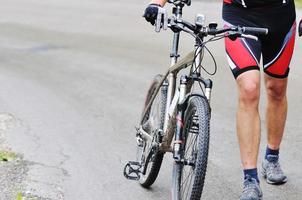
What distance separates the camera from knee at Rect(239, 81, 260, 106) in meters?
4.56

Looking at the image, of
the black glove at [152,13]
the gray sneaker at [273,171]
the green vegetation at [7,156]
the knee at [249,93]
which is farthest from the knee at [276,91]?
the green vegetation at [7,156]

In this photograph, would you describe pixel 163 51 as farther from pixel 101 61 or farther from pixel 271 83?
pixel 271 83

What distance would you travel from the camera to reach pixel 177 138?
168 inches

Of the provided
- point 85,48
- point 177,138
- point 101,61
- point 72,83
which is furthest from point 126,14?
point 177,138

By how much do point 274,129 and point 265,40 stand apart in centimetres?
80

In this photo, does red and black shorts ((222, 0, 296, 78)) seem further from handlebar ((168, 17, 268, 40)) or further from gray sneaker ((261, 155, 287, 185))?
gray sneaker ((261, 155, 287, 185))

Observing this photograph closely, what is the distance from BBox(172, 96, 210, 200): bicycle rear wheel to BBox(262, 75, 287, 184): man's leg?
1.25m

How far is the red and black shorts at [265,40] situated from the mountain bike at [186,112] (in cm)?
30

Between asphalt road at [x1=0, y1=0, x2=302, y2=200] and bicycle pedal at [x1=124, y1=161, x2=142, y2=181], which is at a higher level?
bicycle pedal at [x1=124, y1=161, x2=142, y2=181]

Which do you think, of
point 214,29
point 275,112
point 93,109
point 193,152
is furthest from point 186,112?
point 93,109

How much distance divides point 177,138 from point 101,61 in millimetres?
6912

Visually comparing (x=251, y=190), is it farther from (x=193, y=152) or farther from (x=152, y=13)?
(x=152, y=13)

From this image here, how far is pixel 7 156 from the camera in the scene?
5.98 m

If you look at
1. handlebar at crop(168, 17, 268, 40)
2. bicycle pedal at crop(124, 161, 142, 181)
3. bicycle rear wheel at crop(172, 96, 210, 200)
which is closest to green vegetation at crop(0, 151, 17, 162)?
bicycle pedal at crop(124, 161, 142, 181)
